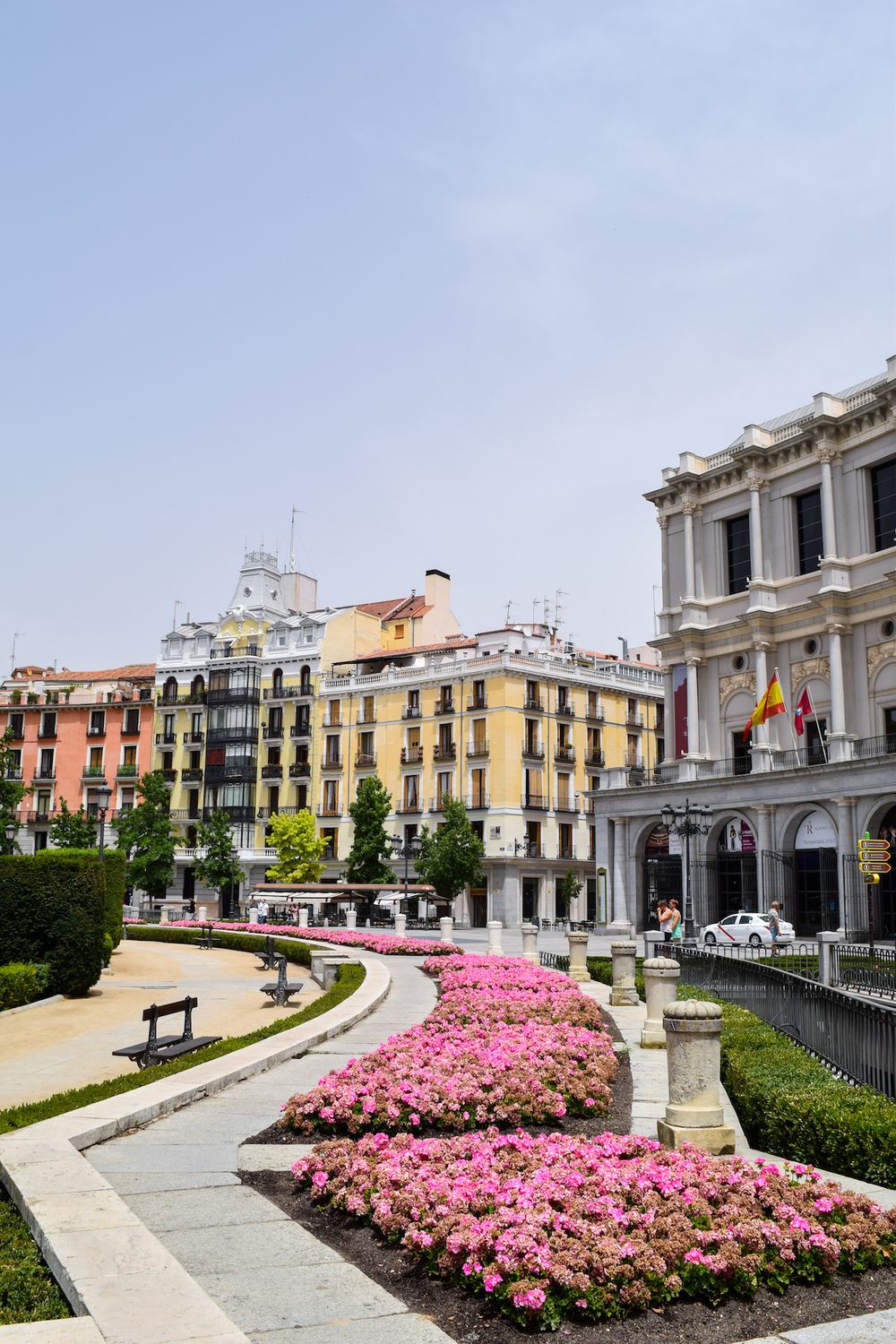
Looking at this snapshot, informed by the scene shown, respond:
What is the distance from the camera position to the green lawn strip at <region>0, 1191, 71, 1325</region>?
535cm

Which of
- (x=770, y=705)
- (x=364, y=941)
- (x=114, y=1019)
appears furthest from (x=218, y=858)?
(x=114, y=1019)

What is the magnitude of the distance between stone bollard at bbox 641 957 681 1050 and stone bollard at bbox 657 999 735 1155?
13.7 ft

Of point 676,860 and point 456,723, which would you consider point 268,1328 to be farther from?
point 456,723

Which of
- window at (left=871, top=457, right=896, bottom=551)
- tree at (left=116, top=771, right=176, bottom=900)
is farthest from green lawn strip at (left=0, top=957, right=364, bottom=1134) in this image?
tree at (left=116, top=771, right=176, bottom=900)

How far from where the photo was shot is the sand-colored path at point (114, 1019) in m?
14.3

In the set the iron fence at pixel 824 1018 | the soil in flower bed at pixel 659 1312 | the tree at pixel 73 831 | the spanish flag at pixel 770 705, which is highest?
the spanish flag at pixel 770 705

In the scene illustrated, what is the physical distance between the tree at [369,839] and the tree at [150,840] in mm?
10873

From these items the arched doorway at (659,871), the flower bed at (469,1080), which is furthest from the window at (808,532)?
the flower bed at (469,1080)

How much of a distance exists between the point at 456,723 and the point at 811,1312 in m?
61.2

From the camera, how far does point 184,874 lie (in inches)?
2899

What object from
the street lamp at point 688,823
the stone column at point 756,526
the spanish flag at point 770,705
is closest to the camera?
the street lamp at point 688,823

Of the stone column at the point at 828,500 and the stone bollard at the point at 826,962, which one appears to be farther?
the stone column at the point at 828,500

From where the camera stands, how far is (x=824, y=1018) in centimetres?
1249

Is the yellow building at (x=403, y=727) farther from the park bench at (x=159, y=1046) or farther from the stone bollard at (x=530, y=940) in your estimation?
the park bench at (x=159, y=1046)
